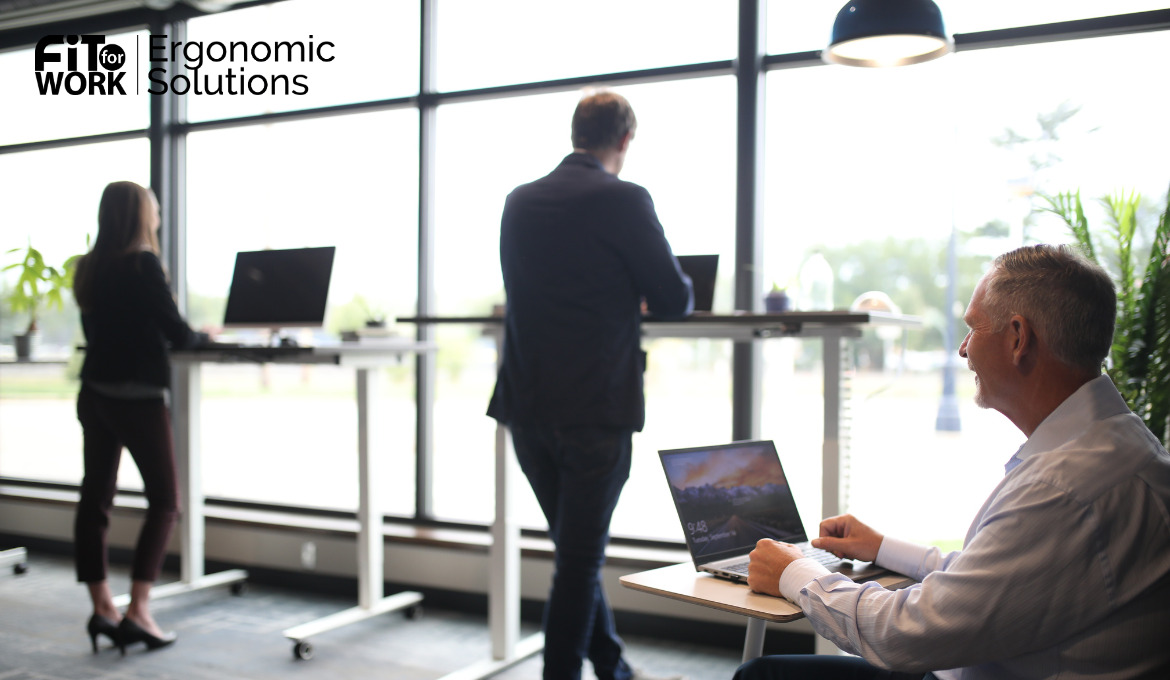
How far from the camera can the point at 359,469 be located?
3484 millimetres

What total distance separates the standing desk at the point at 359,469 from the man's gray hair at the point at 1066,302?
2.47 metres

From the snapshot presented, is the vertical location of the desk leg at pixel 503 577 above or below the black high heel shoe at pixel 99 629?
above

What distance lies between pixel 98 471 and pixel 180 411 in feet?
2.02

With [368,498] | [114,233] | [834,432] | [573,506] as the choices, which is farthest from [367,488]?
[834,432]

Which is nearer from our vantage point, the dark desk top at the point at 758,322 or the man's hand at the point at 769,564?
the man's hand at the point at 769,564

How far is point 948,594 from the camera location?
109cm

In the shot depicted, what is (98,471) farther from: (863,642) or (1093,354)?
(1093,354)

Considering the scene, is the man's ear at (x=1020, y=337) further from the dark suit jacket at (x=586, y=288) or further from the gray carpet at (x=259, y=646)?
the gray carpet at (x=259, y=646)

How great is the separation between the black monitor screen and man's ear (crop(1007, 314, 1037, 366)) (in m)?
2.75

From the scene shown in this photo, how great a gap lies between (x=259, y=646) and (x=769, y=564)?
258 cm

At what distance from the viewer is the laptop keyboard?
1480 millimetres

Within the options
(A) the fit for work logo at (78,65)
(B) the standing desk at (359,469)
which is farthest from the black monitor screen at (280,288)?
(A) the fit for work logo at (78,65)

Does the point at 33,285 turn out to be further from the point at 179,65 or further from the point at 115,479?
the point at 115,479

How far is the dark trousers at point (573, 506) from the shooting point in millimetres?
2242
